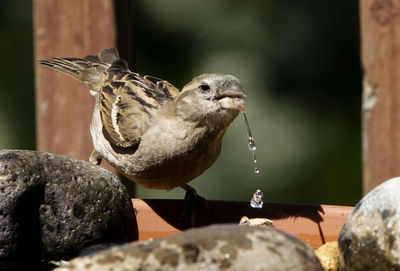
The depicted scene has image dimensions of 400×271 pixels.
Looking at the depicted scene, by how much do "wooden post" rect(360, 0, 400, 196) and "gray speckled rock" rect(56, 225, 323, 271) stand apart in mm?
1407

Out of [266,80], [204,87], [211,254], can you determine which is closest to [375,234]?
[211,254]

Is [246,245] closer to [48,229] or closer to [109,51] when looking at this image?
[48,229]

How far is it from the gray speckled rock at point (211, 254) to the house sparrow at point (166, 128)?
54.4 inches

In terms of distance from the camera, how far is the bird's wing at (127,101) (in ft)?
12.2

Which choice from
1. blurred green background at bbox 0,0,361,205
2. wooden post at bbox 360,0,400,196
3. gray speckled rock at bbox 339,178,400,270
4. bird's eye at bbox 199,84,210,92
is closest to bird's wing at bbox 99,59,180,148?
bird's eye at bbox 199,84,210,92

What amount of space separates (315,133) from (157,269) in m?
3.74

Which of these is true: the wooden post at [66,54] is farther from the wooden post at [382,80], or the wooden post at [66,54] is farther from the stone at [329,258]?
the stone at [329,258]

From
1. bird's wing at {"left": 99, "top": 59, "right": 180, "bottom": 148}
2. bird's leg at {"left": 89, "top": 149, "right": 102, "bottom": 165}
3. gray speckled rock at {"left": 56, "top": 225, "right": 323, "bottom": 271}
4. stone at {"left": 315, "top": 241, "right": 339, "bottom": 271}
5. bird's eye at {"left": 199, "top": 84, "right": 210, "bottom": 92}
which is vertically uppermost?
bird's eye at {"left": 199, "top": 84, "right": 210, "bottom": 92}

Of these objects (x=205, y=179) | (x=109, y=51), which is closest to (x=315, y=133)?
(x=205, y=179)

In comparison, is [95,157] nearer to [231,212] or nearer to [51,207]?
[231,212]

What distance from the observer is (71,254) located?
258 cm

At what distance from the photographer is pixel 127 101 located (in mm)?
3924

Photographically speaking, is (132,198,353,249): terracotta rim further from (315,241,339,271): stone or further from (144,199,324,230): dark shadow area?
(315,241,339,271): stone

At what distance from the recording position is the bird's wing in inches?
146
